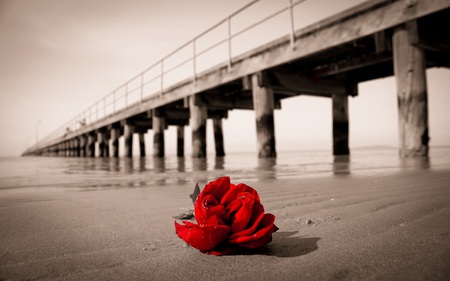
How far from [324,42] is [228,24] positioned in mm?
3417

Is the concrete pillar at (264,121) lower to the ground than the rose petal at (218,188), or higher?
higher

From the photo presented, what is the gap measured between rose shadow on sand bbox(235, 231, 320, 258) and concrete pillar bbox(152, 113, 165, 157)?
49.1 ft

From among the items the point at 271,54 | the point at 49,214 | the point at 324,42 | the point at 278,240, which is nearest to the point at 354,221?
the point at 278,240

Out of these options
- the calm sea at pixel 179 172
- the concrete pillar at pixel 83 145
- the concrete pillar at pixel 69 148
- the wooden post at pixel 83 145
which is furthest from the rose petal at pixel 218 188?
the concrete pillar at pixel 69 148

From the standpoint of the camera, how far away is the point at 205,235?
792 mm

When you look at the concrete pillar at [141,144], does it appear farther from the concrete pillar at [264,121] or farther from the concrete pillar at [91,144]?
the concrete pillar at [264,121]

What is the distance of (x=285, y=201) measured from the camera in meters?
1.77

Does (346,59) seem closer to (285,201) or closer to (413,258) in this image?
(285,201)

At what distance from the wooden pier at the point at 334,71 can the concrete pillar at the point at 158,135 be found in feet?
0.17

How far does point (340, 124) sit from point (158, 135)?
29.6ft

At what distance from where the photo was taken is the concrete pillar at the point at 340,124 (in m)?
11.1

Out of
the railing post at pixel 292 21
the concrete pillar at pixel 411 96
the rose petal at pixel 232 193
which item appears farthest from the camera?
the railing post at pixel 292 21

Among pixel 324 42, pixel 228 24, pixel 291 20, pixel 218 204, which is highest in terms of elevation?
pixel 228 24

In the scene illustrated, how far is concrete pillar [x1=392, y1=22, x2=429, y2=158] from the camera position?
17.7 ft
